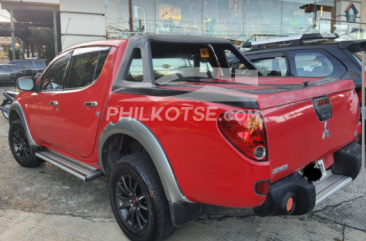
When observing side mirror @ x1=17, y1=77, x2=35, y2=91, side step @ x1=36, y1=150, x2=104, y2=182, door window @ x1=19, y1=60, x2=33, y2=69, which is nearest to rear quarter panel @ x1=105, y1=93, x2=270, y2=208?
side step @ x1=36, y1=150, x2=104, y2=182

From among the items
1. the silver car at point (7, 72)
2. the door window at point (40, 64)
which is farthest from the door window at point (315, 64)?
the silver car at point (7, 72)

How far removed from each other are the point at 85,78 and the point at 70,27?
365 inches

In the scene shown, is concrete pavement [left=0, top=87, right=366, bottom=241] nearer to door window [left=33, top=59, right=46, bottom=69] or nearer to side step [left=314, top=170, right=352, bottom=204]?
side step [left=314, top=170, right=352, bottom=204]

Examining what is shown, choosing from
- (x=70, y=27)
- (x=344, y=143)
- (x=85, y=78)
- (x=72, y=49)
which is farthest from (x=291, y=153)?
(x=70, y=27)

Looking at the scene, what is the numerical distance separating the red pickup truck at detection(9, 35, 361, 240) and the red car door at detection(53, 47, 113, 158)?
0.04 ft

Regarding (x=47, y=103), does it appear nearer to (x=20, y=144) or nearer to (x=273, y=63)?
(x=20, y=144)

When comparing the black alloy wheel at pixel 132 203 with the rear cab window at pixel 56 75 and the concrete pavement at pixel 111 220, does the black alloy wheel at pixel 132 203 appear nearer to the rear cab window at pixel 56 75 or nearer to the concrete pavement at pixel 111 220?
the concrete pavement at pixel 111 220

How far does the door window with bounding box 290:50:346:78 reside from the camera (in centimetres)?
447

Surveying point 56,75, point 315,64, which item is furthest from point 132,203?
point 315,64

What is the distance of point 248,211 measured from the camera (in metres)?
3.29

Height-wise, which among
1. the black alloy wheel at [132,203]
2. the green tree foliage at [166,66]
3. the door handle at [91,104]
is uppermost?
the green tree foliage at [166,66]

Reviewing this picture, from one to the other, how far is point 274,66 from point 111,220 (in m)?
3.55

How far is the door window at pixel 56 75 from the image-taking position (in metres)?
3.77

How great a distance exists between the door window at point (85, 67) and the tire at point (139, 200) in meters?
1.05
